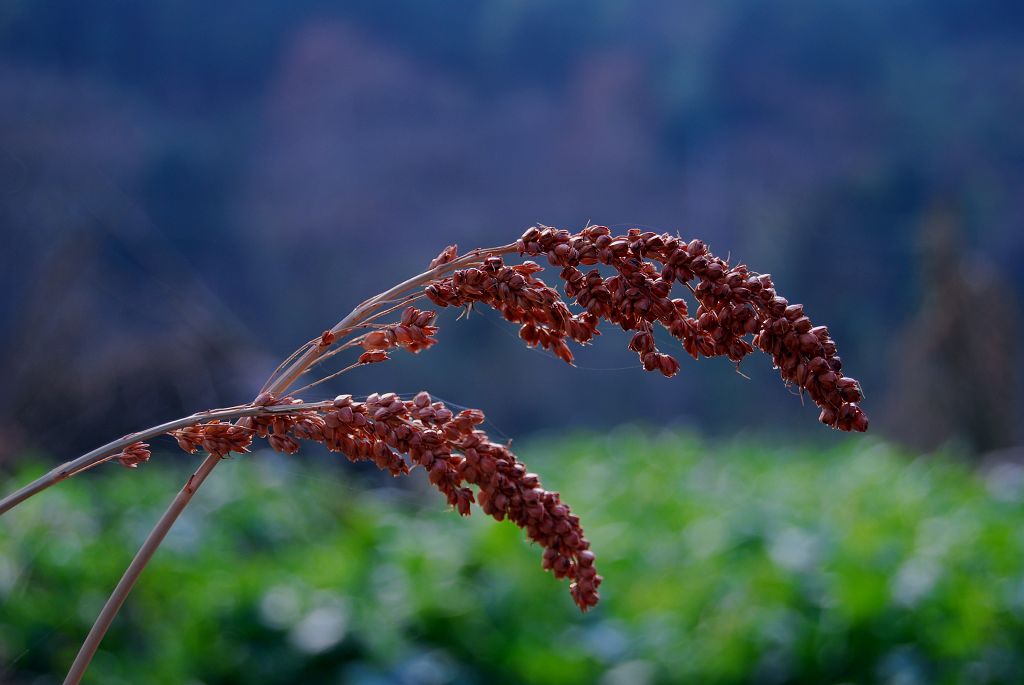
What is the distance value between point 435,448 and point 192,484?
4.5 inches

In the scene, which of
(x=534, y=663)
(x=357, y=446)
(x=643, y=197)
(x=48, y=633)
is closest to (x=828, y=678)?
(x=534, y=663)

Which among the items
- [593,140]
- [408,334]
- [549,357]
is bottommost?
[408,334]

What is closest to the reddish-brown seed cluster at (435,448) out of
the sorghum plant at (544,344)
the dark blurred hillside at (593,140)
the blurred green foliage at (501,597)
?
the sorghum plant at (544,344)

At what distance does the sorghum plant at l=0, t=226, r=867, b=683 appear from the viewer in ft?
1.50

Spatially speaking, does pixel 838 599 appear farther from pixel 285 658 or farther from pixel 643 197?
pixel 643 197

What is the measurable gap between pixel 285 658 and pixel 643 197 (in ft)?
21.9

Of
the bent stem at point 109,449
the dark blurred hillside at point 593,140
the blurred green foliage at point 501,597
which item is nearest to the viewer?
the bent stem at point 109,449

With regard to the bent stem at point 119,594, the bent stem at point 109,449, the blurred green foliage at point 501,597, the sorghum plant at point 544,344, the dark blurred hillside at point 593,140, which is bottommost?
the bent stem at point 119,594

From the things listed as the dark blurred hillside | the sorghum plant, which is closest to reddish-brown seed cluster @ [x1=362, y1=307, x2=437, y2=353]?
the sorghum plant

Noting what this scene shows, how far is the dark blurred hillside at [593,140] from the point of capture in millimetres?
7348

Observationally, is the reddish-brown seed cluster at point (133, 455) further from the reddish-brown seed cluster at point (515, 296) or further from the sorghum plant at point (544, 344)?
the reddish-brown seed cluster at point (515, 296)

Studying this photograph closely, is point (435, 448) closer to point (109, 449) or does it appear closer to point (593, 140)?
point (109, 449)

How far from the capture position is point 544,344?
0.53m

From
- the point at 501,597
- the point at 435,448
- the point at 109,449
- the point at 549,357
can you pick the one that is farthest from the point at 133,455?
the point at 549,357
